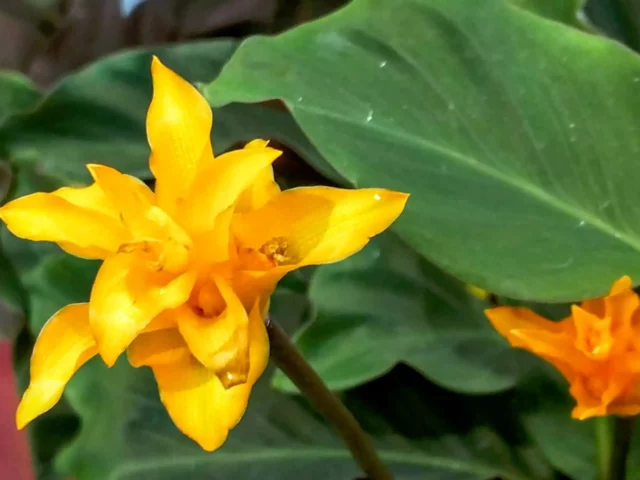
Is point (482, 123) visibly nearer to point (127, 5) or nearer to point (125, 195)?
point (125, 195)

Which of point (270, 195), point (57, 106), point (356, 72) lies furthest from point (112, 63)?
point (270, 195)

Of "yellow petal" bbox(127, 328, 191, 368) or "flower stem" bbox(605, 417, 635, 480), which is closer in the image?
"yellow petal" bbox(127, 328, 191, 368)

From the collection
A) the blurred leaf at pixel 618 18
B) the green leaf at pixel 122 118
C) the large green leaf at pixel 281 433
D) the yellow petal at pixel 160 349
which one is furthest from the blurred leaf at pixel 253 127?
Result: the yellow petal at pixel 160 349

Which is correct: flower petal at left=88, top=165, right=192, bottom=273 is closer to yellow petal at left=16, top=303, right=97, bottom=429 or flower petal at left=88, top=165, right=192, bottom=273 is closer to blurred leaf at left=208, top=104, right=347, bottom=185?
yellow petal at left=16, top=303, right=97, bottom=429

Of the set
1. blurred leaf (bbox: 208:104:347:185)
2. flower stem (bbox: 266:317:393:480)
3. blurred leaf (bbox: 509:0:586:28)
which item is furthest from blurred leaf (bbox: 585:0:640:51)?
flower stem (bbox: 266:317:393:480)

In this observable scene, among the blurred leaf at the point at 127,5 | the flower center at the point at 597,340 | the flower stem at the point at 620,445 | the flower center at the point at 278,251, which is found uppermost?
the flower center at the point at 278,251

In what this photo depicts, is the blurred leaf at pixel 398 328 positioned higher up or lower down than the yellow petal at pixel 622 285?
lower down

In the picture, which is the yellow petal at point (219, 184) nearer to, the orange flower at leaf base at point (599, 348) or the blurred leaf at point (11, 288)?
the orange flower at leaf base at point (599, 348)
